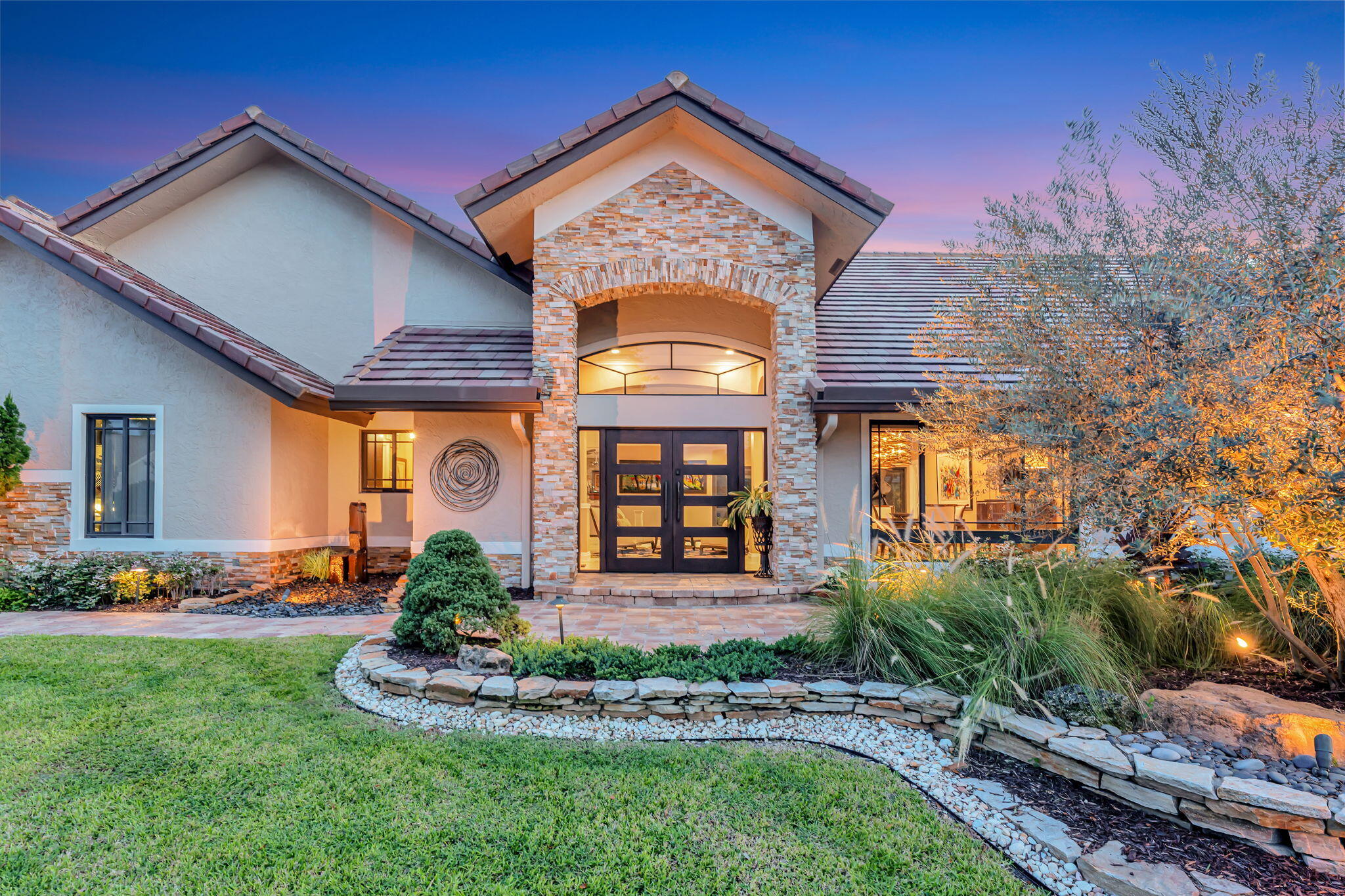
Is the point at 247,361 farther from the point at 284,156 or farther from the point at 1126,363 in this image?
the point at 1126,363

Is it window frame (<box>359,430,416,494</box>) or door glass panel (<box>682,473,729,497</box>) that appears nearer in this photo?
door glass panel (<box>682,473,729,497</box>)

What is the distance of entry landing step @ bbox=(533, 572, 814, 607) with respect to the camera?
28.3ft

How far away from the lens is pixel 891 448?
997cm

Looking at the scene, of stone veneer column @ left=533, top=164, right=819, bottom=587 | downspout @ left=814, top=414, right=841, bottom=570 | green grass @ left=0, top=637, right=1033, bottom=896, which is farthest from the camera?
downspout @ left=814, top=414, right=841, bottom=570

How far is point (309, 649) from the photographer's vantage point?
6.30 m

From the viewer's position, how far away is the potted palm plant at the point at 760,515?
9672 millimetres

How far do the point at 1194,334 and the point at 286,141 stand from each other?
12.0 metres

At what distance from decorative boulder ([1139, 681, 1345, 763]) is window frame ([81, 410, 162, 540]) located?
1184 cm

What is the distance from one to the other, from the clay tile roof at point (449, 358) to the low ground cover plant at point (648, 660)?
14.7 feet

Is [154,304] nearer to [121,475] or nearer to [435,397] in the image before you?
[121,475]

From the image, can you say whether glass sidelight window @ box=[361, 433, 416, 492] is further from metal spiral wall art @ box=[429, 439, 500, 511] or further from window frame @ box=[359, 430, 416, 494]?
metal spiral wall art @ box=[429, 439, 500, 511]

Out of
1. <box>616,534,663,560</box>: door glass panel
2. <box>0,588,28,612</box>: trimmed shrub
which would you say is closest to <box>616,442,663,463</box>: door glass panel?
<box>616,534,663,560</box>: door glass panel

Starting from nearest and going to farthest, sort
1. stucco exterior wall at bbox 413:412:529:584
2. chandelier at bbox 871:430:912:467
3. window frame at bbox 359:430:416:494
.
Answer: stucco exterior wall at bbox 413:412:529:584 → chandelier at bbox 871:430:912:467 → window frame at bbox 359:430:416:494

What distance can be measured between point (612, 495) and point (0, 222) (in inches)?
360
